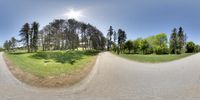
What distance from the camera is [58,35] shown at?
47781 mm

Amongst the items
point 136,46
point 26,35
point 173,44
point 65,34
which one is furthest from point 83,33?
point 173,44

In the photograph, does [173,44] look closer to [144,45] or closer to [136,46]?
[144,45]

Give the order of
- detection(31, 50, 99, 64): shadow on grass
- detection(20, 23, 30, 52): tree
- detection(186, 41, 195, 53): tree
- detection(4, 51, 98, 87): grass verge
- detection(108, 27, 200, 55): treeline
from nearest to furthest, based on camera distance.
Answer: detection(4, 51, 98, 87): grass verge
detection(31, 50, 99, 64): shadow on grass
detection(20, 23, 30, 52): tree
detection(108, 27, 200, 55): treeline
detection(186, 41, 195, 53): tree

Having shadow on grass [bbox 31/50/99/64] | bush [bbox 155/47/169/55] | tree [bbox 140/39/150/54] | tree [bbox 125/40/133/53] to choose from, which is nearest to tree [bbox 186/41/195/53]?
tree [bbox 140/39/150/54]

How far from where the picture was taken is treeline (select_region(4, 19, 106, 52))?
139 feet

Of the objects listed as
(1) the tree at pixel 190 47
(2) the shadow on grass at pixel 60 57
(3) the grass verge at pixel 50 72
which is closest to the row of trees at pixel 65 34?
(2) the shadow on grass at pixel 60 57

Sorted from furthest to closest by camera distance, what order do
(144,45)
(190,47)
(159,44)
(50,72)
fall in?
(190,47) < (144,45) < (159,44) < (50,72)

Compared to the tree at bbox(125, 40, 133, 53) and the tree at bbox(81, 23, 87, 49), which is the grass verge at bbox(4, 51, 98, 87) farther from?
the tree at bbox(125, 40, 133, 53)

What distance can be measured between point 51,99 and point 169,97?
400 cm

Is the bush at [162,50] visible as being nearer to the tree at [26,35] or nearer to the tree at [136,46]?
the tree at [136,46]

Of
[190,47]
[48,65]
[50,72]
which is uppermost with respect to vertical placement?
[190,47]

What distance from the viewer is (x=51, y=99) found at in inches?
263

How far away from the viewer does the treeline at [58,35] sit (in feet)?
139

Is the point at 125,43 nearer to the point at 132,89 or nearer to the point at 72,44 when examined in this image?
the point at 72,44
